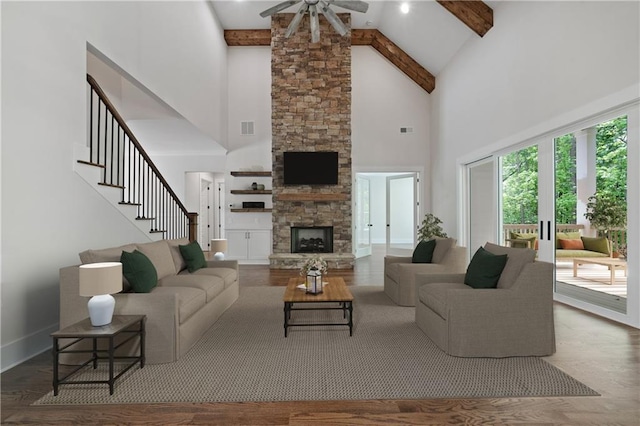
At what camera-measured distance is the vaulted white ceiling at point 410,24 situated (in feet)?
23.1

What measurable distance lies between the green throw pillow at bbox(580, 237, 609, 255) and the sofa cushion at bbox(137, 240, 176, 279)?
16.3 feet

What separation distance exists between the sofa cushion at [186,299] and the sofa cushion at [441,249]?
2.89 m

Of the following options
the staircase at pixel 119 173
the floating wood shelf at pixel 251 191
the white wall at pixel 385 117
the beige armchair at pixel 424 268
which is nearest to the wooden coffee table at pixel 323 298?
the beige armchair at pixel 424 268

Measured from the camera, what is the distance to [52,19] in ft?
10.8

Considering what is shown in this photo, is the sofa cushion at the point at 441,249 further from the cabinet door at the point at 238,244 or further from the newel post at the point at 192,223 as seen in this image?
the cabinet door at the point at 238,244

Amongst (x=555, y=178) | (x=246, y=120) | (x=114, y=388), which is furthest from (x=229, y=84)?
(x=114, y=388)

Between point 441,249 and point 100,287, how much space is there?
3.82m

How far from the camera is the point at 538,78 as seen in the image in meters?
4.94

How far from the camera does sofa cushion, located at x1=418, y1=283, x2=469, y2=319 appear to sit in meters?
3.07

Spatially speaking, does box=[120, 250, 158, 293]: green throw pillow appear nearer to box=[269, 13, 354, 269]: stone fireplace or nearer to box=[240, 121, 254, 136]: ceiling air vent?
box=[269, 13, 354, 269]: stone fireplace

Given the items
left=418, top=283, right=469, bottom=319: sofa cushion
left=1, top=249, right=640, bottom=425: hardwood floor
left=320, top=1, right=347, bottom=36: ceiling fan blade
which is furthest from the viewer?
left=320, top=1, right=347, bottom=36: ceiling fan blade

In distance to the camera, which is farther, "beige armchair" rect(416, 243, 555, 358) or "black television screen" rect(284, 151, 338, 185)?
"black television screen" rect(284, 151, 338, 185)

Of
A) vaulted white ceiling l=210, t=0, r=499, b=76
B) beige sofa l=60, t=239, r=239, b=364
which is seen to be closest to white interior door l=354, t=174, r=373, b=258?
vaulted white ceiling l=210, t=0, r=499, b=76

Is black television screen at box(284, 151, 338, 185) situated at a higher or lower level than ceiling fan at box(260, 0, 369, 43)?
lower
